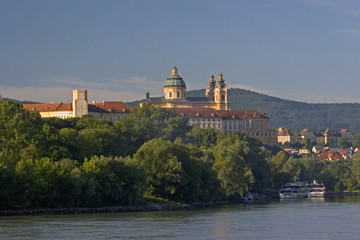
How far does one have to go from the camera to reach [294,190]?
445 feet

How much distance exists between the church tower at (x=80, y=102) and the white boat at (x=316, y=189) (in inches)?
2160

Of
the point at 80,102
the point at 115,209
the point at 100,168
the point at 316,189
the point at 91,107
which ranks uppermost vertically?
the point at 80,102

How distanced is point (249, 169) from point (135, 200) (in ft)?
122

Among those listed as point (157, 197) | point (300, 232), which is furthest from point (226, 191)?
point (300, 232)

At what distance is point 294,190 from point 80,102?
59925mm

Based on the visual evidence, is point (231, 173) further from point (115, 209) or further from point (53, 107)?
point (53, 107)

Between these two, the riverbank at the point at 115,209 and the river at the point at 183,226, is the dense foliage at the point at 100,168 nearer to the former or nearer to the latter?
the riverbank at the point at 115,209

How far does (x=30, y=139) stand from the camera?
7962 cm

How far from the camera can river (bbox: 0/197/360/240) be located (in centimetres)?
5669

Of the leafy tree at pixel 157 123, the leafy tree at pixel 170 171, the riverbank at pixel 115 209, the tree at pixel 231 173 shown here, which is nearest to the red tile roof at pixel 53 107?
the leafy tree at pixel 157 123

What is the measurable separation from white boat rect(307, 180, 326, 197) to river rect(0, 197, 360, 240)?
190ft

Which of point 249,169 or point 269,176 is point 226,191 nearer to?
point 249,169

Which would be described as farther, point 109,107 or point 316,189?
point 109,107

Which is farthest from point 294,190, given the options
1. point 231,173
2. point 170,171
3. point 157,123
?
point 170,171
